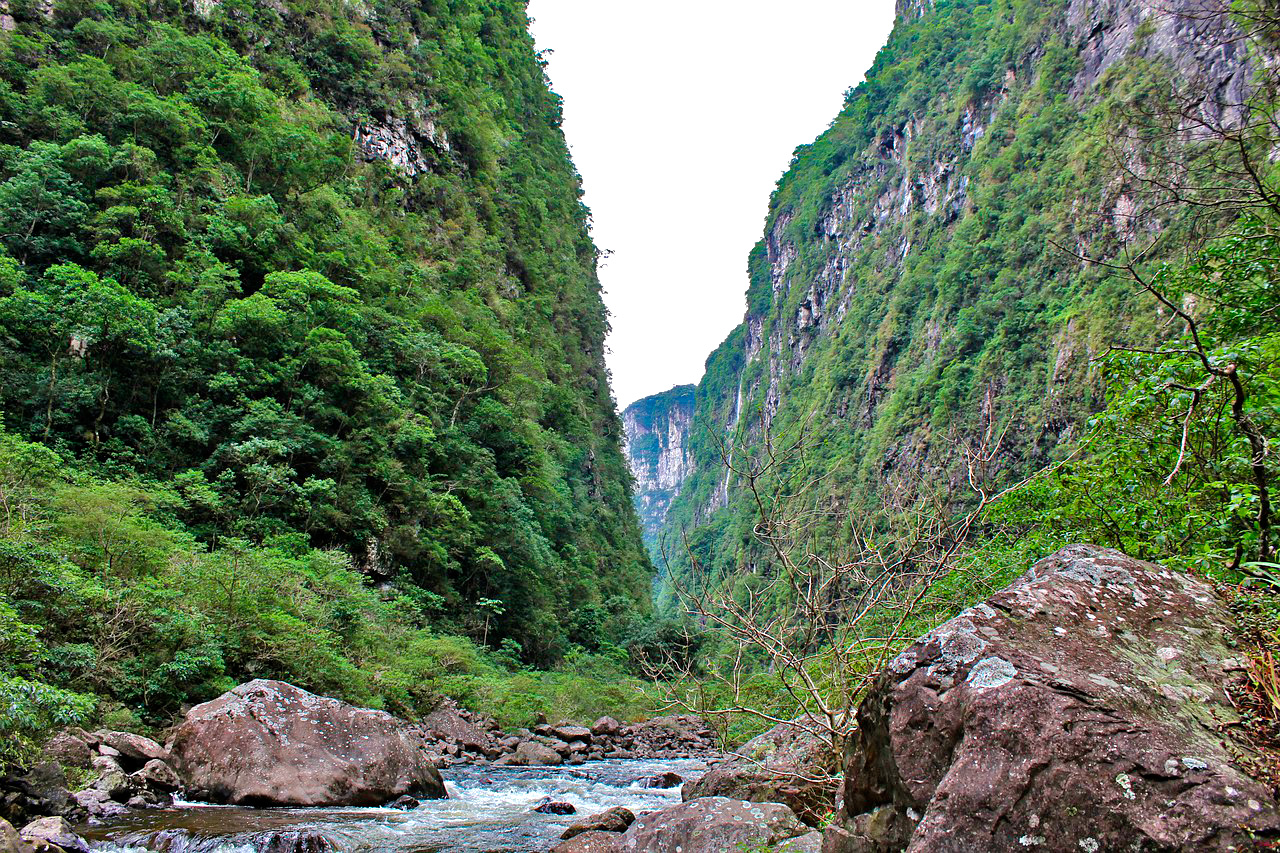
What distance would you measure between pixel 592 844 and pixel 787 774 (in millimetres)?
2038

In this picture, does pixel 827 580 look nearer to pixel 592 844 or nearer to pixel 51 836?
pixel 592 844

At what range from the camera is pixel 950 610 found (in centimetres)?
571

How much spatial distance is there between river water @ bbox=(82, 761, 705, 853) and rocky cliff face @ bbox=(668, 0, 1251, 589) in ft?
16.3

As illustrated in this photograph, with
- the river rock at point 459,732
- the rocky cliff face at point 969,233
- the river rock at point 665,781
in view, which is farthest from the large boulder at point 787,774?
the river rock at point 459,732

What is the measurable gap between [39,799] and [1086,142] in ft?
153

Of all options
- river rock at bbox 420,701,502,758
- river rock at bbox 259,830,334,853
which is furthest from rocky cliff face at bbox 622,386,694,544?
river rock at bbox 259,830,334,853

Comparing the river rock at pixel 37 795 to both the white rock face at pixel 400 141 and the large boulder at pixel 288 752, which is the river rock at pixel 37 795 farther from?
the white rock face at pixel 400 141

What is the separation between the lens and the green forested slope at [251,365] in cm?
942

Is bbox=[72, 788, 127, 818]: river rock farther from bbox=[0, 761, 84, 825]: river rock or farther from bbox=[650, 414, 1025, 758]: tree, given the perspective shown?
bbox=[650, 414, 1025, 758]: tree

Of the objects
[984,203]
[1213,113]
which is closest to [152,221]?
[1213,113]

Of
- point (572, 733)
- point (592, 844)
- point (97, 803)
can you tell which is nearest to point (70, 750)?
point (97, 803)

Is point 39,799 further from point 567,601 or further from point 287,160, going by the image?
point 567,601

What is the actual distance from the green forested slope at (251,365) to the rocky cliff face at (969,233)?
7658mm

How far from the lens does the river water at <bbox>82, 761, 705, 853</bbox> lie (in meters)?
5.56
